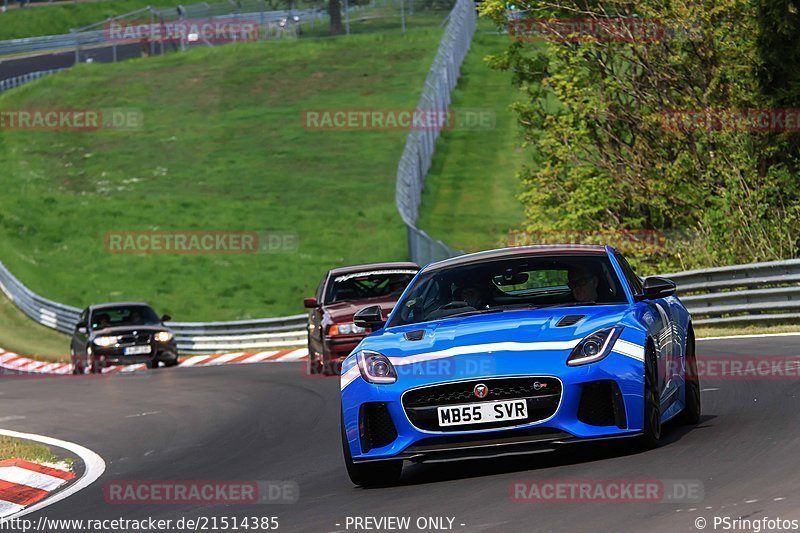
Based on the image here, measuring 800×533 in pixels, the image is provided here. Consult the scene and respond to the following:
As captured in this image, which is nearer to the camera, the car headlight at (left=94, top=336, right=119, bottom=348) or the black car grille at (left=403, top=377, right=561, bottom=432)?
the black car grille at (left=403, top=377, right=561, bottom=432)

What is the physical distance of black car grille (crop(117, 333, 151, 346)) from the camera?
1187 inches

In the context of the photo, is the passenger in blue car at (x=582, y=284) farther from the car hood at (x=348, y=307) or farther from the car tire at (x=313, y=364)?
the car tire at (x=313, y=364)

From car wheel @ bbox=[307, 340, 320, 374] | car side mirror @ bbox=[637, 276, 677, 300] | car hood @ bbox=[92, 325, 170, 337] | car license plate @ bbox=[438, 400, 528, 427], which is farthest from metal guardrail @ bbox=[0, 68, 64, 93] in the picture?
car license plate @ bbox=[438, 400, 528, 427]

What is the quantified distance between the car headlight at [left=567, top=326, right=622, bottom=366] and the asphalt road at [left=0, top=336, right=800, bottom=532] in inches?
25.6

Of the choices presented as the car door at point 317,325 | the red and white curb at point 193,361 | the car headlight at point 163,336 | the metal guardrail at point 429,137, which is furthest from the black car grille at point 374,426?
the car headlight at point 163,336

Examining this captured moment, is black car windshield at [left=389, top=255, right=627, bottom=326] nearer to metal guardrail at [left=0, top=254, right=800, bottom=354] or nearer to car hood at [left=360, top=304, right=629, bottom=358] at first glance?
car hood at [left=360, top=304, right=629, bottom=358]

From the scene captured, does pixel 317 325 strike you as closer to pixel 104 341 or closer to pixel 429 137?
pixel 104 341

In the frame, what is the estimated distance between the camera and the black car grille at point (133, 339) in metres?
30.2

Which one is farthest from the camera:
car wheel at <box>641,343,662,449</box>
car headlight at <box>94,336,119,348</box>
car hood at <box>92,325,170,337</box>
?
car hood at <box>92,325,170,337</box>

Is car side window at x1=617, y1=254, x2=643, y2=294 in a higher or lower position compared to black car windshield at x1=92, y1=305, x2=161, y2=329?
higher

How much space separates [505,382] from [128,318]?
2381 cm

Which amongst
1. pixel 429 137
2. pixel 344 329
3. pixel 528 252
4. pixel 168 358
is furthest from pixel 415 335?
pixel 429 137

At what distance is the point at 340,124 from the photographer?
76000 mm

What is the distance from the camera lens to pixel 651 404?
9.20 meters
